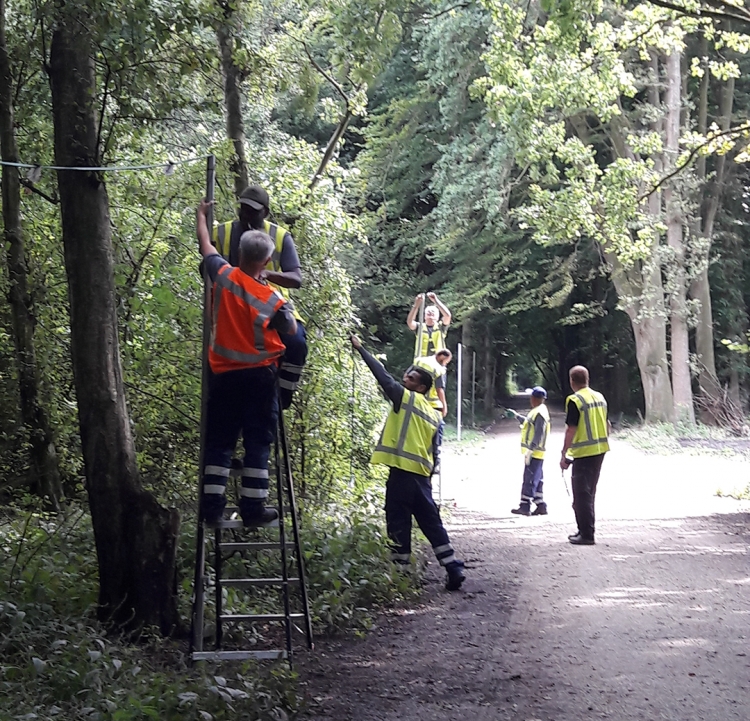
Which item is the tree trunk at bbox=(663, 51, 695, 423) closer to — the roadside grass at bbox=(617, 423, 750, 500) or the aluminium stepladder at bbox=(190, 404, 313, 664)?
the roadside grass at bbox=(617, 423, 750, 500)

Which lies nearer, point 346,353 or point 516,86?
point 346,353

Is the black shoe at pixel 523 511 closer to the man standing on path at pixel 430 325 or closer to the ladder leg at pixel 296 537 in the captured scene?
the man standing on path at pixel 430 325

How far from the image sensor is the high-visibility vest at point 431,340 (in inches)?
669

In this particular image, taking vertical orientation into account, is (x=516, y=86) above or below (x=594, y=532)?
above

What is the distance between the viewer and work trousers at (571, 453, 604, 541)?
1277cm

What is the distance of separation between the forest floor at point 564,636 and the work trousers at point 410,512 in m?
0.45

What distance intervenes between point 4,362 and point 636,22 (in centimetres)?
1223

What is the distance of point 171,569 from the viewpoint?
733 centimetres

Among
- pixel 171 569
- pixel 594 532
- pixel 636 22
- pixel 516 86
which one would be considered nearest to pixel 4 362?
pixel 171 569

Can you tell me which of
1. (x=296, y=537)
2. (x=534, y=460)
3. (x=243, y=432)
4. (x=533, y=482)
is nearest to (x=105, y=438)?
(x=243, y=432)

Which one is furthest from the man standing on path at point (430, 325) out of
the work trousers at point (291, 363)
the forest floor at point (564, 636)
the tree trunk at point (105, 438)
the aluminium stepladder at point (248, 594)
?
the tree trunk at point (105, 438)

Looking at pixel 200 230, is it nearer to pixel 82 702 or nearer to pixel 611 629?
pixel 82 702

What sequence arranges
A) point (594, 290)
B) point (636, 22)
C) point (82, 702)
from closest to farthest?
point (82, 702), point (636, 22), point (594, 290)

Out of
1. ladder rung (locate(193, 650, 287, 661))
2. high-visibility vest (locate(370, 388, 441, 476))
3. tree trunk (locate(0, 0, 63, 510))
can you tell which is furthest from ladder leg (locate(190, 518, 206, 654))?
tree trunk (locate(0, 0, 63, 510))
